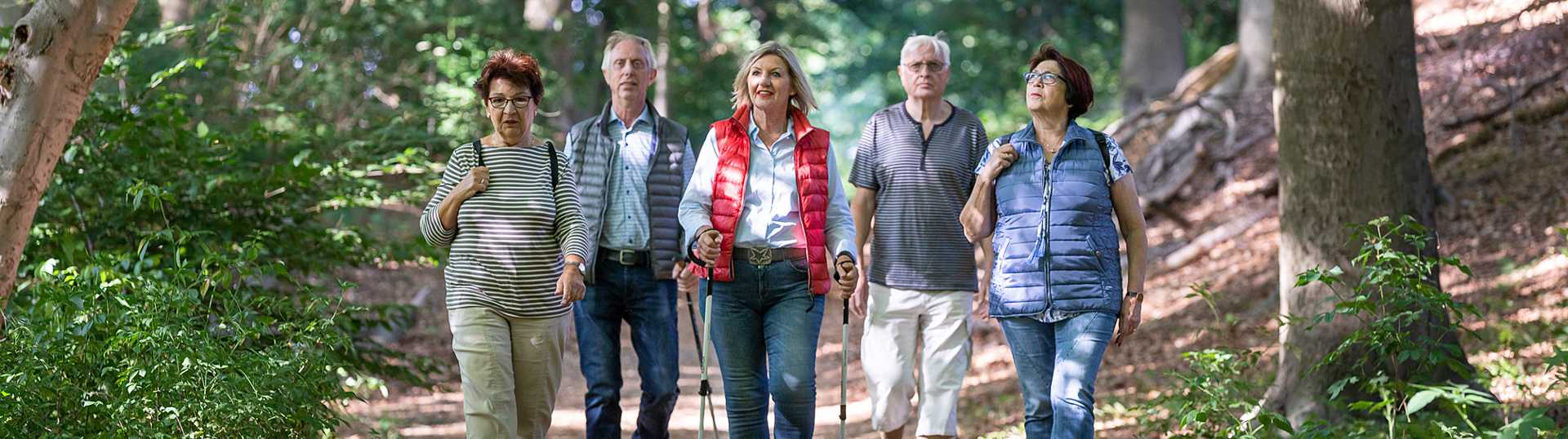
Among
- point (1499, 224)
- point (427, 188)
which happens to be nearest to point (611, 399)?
point (427, 188)

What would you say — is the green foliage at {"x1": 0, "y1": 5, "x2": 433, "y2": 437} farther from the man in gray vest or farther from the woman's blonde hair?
the woman's blonde hair

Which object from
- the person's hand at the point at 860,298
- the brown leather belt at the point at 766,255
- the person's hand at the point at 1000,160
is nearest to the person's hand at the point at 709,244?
the brown leather belt at the point at 766,255

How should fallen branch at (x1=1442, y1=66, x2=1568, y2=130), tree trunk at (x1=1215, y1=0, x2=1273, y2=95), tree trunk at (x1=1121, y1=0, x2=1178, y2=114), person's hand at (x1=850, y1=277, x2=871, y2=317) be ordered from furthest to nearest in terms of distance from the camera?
tree trunk at (x1=1121, y1=0, x2=1178, y2=114) < tree trunk at (x1=1215, y1=0, x2=1273, y2=95) < fallen branch at (x1=1442, y1=66, x2=1568, y2=130) < person's hand at (x1=850, y1=277, x2=871, y2=317)

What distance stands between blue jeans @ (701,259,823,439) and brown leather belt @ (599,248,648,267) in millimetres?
775

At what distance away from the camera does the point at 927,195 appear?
5695 mm

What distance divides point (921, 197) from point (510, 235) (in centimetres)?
177

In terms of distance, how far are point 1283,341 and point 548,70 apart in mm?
9564

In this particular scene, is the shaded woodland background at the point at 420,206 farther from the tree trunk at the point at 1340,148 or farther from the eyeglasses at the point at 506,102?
the eyeglasses at the point at 506,102

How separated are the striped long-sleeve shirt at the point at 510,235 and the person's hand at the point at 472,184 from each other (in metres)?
0.06

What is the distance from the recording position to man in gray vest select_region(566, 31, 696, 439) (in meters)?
5.74

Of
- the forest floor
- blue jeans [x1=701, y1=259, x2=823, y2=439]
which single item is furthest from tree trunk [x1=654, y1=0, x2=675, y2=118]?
blue jeans [x1=701, y1=259, x2=823, y2=439]

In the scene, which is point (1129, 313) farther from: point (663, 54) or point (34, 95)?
point (663, 54)

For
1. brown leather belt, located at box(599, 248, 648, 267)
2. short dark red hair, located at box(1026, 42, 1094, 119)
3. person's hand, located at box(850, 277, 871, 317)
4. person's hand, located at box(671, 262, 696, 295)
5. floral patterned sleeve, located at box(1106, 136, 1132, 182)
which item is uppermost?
short dark red hair, located at box(1026, 42, 1094, 119)

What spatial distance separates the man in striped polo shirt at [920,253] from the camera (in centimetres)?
567
